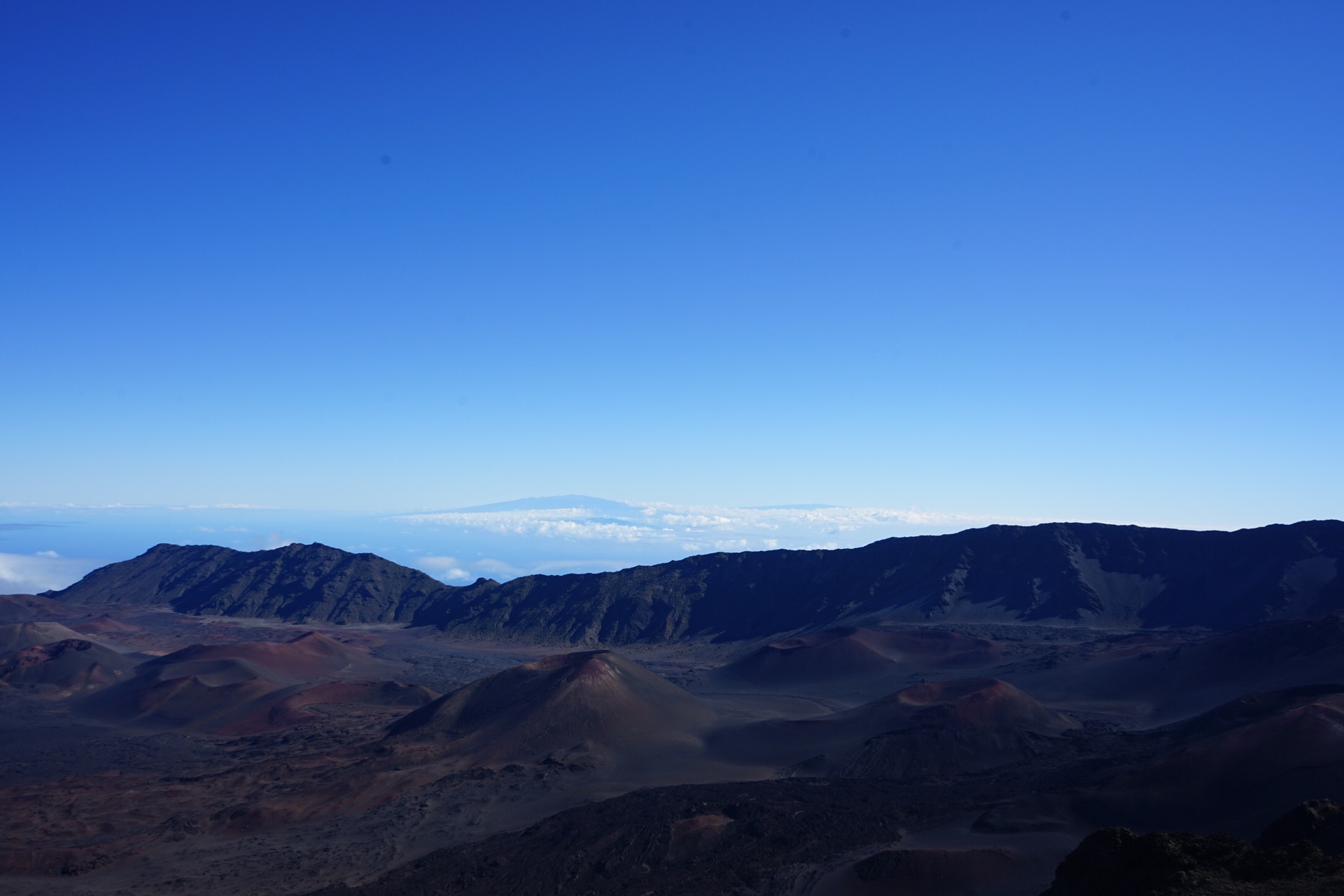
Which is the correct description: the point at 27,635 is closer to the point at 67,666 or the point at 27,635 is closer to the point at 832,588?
the point at 67,666

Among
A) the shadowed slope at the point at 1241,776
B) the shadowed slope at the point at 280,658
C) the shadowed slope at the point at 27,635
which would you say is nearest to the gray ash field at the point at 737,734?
the shadowed slope at the point at 1241,776

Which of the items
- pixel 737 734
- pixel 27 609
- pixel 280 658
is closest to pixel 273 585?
pixel 27 609

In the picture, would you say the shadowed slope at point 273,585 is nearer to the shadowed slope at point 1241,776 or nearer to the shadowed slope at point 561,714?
the shadowed slope at point 561,714

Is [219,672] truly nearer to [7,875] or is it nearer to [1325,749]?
[7,875]

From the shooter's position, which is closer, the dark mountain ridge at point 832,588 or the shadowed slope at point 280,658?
the shadowed slope at point 280,658

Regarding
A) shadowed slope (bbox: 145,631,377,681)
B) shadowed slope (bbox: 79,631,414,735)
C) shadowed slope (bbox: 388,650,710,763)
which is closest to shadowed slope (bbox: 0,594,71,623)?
shadowed slope (bbox: 145,631,377,681)

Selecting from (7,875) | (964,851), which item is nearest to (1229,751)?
(964,851)
